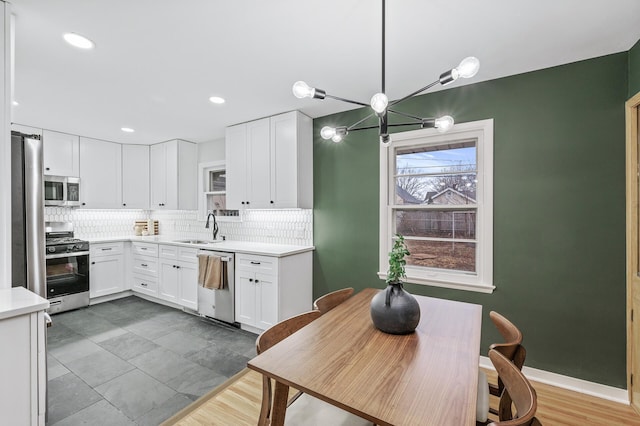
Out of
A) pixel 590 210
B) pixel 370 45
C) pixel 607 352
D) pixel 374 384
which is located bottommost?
pixel 607 352

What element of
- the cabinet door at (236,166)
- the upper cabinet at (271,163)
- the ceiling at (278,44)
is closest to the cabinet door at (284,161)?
the upper cabinet at (271,163)

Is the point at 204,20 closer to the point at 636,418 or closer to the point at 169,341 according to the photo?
the point at 169,341

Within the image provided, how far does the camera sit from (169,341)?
308 cm

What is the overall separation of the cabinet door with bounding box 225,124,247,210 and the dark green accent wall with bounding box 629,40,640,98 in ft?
11.7

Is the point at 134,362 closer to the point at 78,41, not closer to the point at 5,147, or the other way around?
the point at 5,147

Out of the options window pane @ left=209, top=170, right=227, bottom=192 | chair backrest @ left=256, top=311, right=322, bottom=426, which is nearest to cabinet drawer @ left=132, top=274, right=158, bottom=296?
window pane @ left=209, top=170, right=227, bottom=192

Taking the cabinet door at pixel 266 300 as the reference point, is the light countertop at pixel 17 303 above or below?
above

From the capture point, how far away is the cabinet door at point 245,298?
3.27 meters

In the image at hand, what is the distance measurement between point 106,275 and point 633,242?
6015mm

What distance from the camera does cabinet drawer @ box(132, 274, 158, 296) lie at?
14.2 ft

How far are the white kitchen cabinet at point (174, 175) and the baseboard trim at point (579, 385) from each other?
15.6ft

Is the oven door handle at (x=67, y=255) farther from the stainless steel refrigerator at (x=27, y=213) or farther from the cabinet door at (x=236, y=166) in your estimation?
the stainless steel refrigerator at (x=27, y=213)

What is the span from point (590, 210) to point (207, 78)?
3.29 meters

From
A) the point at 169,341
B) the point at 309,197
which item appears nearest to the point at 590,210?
the point at 309,197
